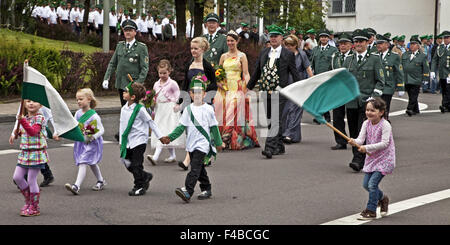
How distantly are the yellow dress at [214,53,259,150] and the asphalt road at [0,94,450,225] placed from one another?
39 cm

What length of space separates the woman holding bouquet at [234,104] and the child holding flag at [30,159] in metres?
5.14

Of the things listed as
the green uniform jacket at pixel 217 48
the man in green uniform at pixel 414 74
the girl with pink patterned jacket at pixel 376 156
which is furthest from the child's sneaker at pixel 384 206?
the man in green uniform at pixel 414 74

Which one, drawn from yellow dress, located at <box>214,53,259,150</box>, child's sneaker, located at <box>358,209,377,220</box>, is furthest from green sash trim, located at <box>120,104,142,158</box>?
yellow dress, located at <box>214,53,259,150</box>

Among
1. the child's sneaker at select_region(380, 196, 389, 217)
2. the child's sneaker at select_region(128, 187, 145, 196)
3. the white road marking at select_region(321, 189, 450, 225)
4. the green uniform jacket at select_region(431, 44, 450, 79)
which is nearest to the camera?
the white road marking at select_region(321, 189, 450, 225)

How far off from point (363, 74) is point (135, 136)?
3.79 meters

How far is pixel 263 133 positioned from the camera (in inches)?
601

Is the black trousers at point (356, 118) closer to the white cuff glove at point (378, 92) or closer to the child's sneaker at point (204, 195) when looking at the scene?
the white cuff glove at point (378, 92)

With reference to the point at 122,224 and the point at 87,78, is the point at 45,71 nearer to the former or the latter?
the point at 87,78

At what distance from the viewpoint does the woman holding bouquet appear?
42.1 feet

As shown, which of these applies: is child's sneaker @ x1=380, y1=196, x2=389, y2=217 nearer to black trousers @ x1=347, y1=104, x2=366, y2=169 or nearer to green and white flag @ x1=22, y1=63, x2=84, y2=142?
green and white flag @ x1=22, y1=63, x2=84, y2=142

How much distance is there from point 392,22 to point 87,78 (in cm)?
2342

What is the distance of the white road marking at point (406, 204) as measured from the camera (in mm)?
7709

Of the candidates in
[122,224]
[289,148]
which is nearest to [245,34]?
[289,148]
